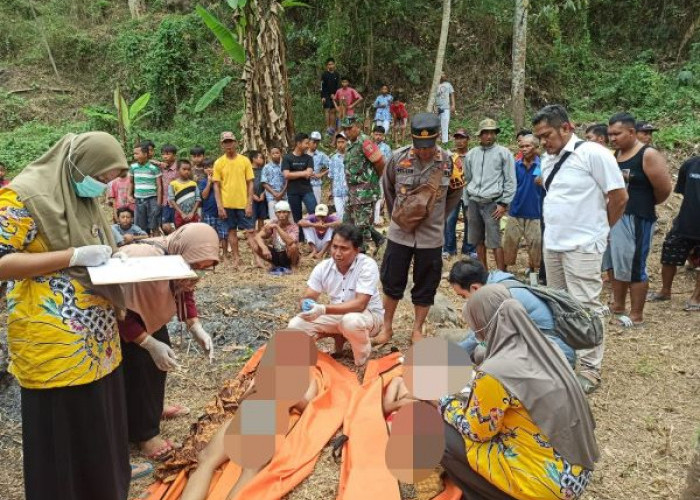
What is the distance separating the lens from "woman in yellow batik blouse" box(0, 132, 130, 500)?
2.23 metres

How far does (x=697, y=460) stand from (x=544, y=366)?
2.02 feet

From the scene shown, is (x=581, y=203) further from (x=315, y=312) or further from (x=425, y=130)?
(x=315, y=312)

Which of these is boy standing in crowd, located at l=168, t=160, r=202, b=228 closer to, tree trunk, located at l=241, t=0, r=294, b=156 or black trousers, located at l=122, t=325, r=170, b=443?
tree trunk, located at l=241, t=0, r=294, b=156

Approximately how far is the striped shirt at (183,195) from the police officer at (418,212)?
401 cm

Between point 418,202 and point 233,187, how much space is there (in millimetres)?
4033

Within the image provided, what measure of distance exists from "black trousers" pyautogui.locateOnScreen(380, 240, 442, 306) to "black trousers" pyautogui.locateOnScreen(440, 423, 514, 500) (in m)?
1.80

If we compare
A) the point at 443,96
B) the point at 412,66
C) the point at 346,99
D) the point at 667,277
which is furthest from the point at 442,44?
the point at 667,277

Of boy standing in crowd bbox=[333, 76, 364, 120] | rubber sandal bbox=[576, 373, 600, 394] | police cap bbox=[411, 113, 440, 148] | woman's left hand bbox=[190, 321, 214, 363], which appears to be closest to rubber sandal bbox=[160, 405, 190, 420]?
woman's left hand bbox=[190, 321, 214, 363]

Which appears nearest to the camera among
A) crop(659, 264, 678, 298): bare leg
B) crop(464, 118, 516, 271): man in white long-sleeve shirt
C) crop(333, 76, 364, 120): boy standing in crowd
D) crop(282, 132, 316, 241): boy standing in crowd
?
crop(659, 264, 678, 298): bare leg

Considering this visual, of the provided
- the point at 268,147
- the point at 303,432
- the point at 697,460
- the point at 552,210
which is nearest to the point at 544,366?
the point at 697,460

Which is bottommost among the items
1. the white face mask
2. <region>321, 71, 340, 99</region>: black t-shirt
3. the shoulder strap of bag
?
the shoulder strap of bag

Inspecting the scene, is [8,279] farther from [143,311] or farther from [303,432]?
[303,432]

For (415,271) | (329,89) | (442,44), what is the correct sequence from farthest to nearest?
(329,89) → (442,44) → (415,271)

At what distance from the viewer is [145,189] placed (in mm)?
7949
